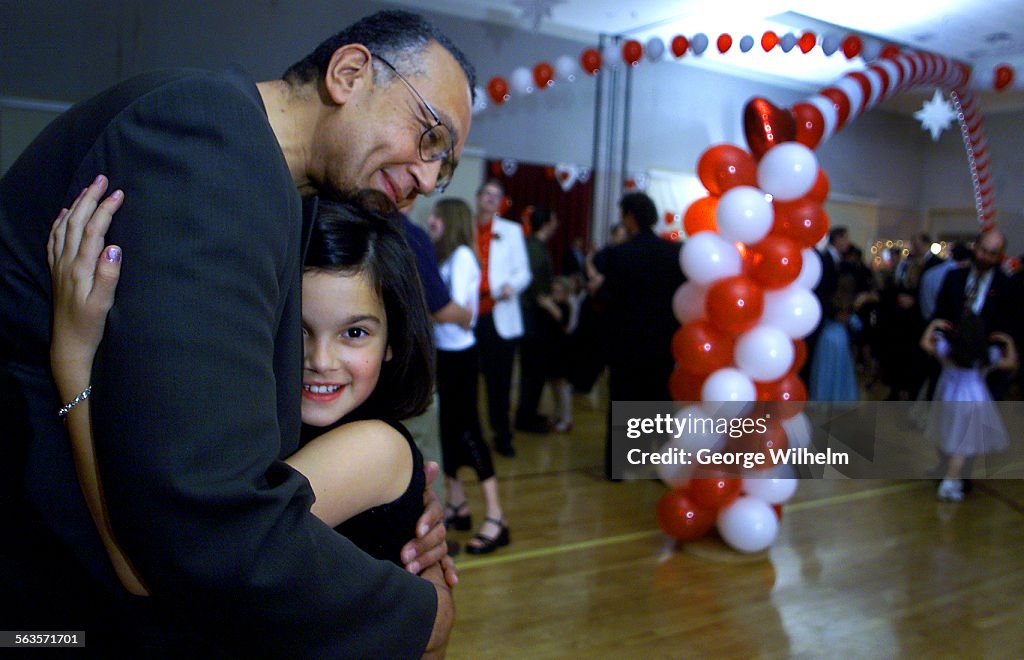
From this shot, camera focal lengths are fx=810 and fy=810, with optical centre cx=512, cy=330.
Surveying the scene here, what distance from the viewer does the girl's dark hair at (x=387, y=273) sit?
1.04m

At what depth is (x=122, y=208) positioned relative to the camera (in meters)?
0.62

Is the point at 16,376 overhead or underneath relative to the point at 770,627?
overhead

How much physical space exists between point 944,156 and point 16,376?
38.8 feet

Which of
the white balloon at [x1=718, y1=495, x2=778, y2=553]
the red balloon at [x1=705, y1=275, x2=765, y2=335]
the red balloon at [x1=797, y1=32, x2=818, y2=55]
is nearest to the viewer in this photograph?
the red balloon at [x1=705, y1=275, x2=765, y2=335]

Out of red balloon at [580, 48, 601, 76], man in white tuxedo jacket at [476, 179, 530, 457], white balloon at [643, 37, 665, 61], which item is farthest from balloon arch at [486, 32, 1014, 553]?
red balloon at [580, 48, 601, 76]

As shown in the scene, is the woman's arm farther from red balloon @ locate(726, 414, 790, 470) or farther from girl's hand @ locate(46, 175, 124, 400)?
red balloon @ locate(726, 414, 790, 470)

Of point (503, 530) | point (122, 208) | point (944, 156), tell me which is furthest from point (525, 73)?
point (944, 156)

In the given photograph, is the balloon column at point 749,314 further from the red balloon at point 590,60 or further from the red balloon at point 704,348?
the red balloon at point 590,60

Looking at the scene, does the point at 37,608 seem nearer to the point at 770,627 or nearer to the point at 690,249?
the point at 770,627

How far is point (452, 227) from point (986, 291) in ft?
9.56

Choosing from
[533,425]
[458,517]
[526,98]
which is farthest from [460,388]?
[526,98]

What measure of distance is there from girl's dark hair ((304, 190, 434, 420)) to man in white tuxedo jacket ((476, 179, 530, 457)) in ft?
10.7

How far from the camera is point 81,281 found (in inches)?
25.1

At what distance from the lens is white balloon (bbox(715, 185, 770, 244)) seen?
3152 millimetres
